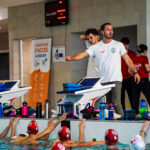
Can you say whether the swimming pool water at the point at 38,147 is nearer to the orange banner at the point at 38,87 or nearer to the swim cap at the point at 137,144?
the swim cap at the point at 137,144

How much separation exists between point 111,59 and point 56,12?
17.4ft

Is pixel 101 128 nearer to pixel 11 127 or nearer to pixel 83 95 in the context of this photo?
pixel 83 95

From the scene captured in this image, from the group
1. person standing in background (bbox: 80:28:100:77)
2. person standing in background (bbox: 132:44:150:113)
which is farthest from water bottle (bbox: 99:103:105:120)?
person standing in background (bbox: 132:44:150:113)

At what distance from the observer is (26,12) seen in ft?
39.5

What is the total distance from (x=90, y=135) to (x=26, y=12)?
7139 mm

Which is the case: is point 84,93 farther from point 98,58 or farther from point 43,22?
point 43,22

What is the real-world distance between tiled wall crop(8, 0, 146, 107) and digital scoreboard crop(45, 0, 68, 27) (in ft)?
0.47

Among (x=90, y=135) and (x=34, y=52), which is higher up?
(x=34, y=52)

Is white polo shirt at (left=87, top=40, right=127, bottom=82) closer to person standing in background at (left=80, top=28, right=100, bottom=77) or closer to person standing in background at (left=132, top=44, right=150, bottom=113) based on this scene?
person standing in background at (left=80, top=28, right=100, bottom=77)

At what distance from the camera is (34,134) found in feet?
18.5

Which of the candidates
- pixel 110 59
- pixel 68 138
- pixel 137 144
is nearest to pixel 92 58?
pixel 110 59

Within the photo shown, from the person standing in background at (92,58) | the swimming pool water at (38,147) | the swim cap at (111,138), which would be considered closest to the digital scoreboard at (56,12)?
the person standing in background at (92,58)

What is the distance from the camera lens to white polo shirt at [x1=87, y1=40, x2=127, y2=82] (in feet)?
20.1

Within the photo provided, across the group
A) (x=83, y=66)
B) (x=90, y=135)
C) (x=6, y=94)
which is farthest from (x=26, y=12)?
(x=90, y=135)
